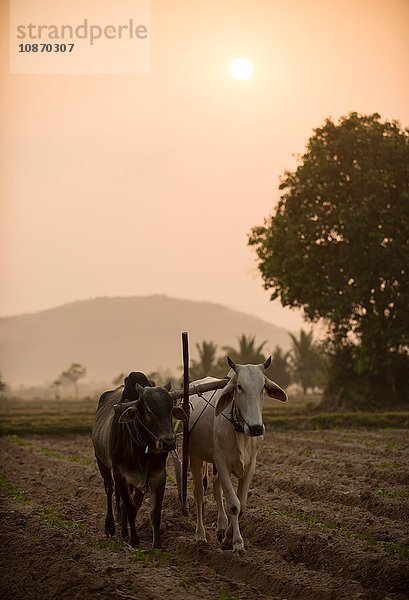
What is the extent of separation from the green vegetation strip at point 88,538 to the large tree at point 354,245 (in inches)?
799

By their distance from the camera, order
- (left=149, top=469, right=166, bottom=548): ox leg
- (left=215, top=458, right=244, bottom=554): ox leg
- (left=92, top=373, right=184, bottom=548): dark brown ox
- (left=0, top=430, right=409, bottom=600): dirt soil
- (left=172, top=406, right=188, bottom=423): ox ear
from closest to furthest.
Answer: (left=0, top=430, right=409, bottom=600): dirt soil
(left=215, top=458, right=244, bottom=554): ox leg
(left=92, top=373, right=184, bottom=548): dark brown ox
(left=149, top=469, right=166, bottom=548): ox leg
(left=172, top=406, right=188, bottom=423): ox ear

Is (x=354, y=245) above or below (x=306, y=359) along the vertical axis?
above

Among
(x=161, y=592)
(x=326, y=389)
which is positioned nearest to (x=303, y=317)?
(x=326, y=389)

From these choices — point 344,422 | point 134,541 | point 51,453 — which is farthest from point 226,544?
point 344,422

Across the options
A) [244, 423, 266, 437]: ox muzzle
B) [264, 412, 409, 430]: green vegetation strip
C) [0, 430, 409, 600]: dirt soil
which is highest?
[244, 423, 266, 437]: ox muzzle

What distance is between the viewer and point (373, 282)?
32.0 m

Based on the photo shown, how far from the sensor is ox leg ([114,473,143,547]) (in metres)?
9.75

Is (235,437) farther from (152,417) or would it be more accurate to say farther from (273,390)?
(152,417)

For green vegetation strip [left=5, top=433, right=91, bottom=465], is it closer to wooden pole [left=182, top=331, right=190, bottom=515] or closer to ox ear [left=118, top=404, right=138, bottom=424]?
wooden pole [left=182, top=331, right=190, bottom=515]

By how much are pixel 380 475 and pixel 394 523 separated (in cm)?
414

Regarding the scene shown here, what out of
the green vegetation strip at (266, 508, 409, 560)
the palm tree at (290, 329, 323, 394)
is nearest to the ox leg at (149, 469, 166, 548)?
the green vegetation strip at (266, 508, 409, 560)

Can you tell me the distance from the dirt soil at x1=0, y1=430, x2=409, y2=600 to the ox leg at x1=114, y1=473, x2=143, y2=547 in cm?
21

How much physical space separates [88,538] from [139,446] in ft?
4.45

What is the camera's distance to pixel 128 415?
963cm
